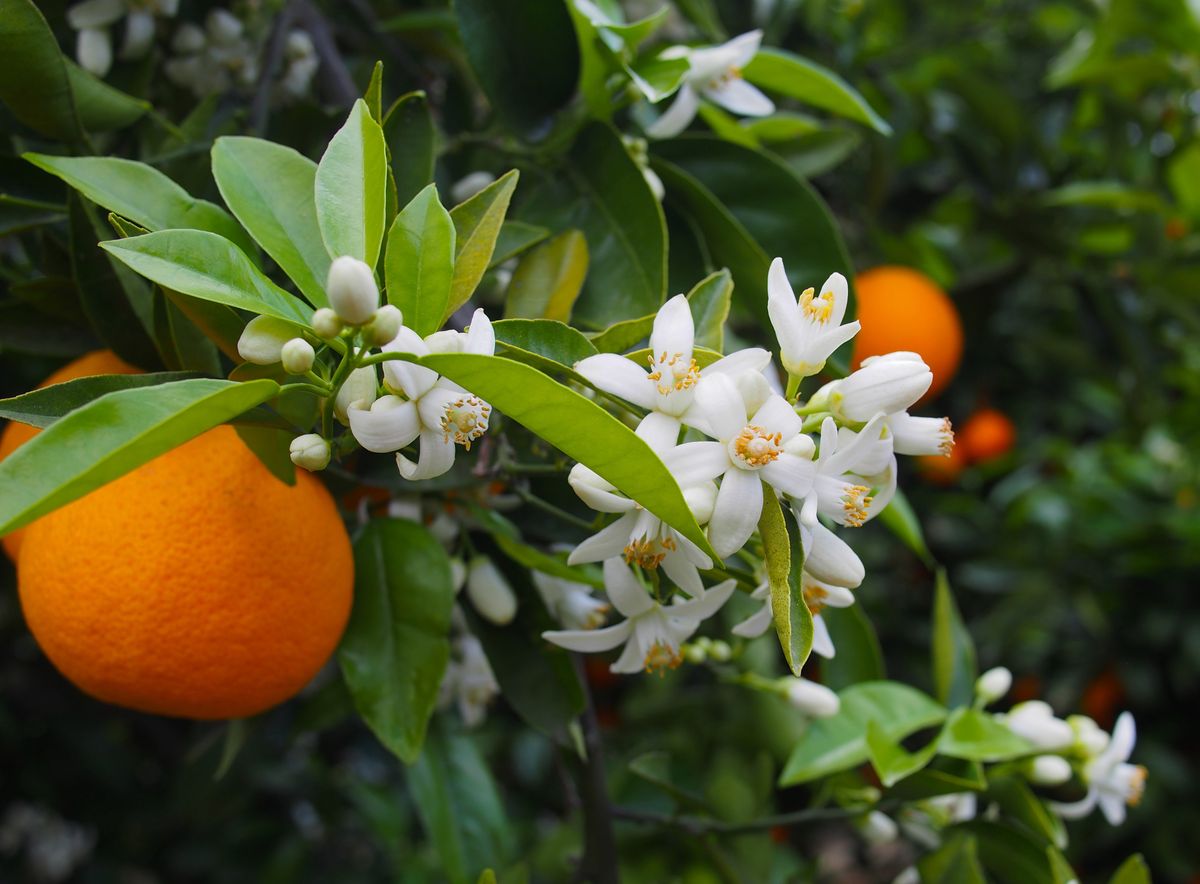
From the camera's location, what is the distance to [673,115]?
947 millimetres

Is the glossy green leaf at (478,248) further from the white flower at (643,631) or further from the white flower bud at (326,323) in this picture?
the white flower at (643,631)

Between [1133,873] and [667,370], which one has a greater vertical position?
[667,370]

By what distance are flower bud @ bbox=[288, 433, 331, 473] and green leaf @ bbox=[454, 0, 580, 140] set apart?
450mm

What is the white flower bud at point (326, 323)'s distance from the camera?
0.54m

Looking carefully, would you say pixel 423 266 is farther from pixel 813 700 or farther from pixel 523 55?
pixel 813 700

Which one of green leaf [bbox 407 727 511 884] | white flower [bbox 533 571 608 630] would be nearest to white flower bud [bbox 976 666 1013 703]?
white flower [bbox 533 571 608 630]

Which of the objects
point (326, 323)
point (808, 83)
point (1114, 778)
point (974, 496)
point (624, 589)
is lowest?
point (974, 496)

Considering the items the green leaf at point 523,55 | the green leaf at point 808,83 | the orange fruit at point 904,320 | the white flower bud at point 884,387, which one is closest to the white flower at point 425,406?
the white flower bud at point 884,387

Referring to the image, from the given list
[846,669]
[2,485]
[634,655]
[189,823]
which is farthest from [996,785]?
[189,823]

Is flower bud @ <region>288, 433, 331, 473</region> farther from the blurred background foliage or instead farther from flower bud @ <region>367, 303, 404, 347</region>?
the blurred background foliage

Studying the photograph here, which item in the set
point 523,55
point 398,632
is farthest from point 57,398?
point 523,55

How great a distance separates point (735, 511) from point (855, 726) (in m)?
0.56

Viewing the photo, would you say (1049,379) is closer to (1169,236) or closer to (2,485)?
(1169,236)

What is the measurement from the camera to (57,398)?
1.95 ft
